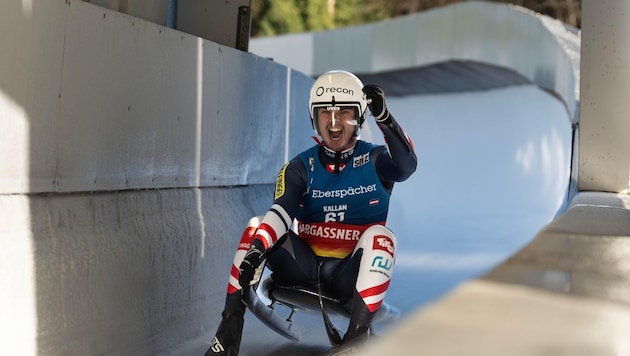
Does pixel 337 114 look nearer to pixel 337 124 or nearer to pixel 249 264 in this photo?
pixel 337 124

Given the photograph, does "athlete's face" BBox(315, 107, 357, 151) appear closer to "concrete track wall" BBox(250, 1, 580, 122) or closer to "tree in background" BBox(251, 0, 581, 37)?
"concrete track wall" BBox(250, 1, 580, 122)

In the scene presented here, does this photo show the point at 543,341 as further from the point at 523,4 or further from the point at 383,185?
the point at 523,4

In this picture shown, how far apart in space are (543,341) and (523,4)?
35.4m

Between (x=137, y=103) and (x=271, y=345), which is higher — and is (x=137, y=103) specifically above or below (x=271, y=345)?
above

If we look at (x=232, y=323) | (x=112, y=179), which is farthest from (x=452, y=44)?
(x=232, y=323)

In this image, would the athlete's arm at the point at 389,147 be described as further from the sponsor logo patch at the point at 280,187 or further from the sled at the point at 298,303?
the sled at the point at 298,303

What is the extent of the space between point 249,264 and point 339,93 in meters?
0.97

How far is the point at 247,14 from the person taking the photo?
6.38m

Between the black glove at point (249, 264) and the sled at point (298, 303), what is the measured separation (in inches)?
3.2

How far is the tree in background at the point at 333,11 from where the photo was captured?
3231 cm

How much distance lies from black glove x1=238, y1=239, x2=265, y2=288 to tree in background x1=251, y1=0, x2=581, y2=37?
94.8ft

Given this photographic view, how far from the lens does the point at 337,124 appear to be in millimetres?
4184

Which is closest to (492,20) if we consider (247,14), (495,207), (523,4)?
(495,207)

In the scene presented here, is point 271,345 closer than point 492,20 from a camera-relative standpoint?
Yes
